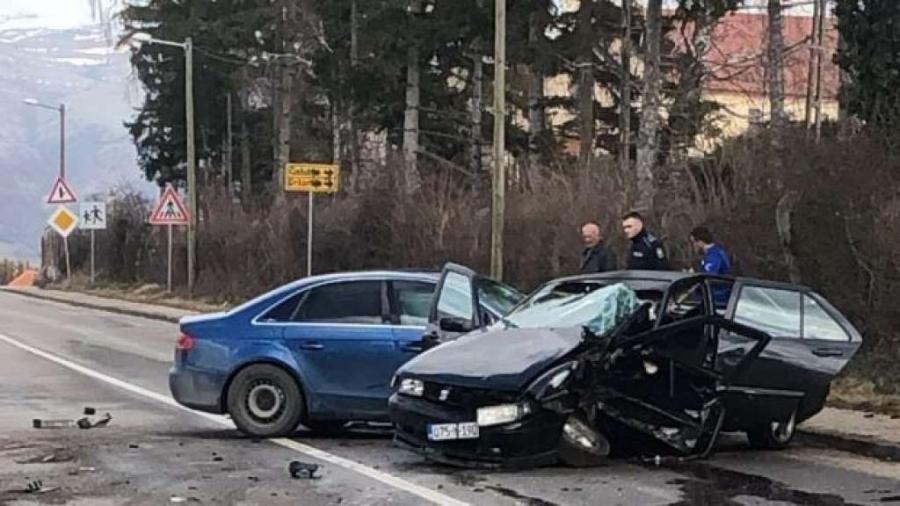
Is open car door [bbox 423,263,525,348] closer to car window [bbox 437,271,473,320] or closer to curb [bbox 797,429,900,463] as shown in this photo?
car window [bbox 437,271,473,320]

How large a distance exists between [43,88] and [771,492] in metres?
156

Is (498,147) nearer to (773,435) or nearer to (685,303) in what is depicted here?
(773,435)

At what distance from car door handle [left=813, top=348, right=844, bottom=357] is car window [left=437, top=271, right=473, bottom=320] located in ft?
9.44

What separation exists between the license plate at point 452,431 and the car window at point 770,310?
2.70 m

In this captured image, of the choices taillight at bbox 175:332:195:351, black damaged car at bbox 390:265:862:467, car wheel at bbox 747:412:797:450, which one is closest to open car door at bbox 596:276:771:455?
black damaged car at bbox 390:265:862:467

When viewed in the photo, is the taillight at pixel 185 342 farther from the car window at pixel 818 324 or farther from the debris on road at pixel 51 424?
the car window at pixel 818 324

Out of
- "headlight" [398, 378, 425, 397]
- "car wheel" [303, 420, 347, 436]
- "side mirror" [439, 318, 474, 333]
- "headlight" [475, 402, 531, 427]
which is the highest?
"side mirror" [439, 318, 474, 333]

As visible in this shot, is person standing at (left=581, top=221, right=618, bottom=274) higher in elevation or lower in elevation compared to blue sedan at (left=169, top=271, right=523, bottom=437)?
higher

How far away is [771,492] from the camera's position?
33.0ft

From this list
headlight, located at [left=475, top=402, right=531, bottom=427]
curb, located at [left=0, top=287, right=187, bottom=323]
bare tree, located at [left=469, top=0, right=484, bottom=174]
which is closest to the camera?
headlight, located at [left=475, top=402, right=531, bottom=427]

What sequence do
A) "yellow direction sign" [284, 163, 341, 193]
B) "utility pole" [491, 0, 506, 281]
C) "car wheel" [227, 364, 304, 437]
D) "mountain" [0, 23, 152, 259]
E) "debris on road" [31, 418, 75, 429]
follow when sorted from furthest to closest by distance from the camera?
"mountain" [0, 23, 152, 259] < "yellow direction sign" [284, 163, 341, 193] < "utility pole" [491, 0, 506, 281] < "debris on road" [31, 418, 75, 429] < "car wheel" [227, 364, 304, 437]

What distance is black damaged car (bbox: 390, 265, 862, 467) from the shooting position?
10.4 meters

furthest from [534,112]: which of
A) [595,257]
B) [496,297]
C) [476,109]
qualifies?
[496,297]

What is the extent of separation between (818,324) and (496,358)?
323 cm
